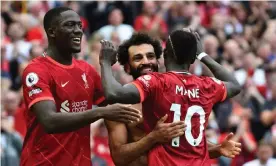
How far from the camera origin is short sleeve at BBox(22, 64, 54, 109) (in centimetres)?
789

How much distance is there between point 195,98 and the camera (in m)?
8.02

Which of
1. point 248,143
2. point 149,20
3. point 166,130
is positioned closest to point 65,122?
point 166,130

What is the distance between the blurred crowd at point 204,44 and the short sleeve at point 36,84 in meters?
4.32

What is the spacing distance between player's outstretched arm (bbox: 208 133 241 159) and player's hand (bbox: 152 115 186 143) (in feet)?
2.64

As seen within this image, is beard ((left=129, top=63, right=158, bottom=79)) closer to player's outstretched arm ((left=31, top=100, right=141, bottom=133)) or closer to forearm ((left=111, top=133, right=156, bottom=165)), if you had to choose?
forearm ((left=111, top=133, right=156, bottom=165))

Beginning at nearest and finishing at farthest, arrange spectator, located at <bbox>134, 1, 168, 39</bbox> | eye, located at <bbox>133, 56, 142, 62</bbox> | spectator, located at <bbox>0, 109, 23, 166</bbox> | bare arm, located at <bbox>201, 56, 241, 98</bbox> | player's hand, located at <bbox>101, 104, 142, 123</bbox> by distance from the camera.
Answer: player's hand, located at <bbox>101, 104, 142, 123</bbox>, bare arm, located at <bbox>201, 56, 241, 98</bbox>, eye, located at <bbox>133, 56, 142, 62</bbox>, spectator, located at <bbox>0, 109, 23, 166</bbox>, spectator, located at <bbox>134, 1, 168, 39</bbox>

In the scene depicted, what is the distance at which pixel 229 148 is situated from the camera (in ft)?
28.3

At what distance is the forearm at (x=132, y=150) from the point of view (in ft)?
26.2

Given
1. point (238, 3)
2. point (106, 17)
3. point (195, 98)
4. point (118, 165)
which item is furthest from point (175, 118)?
point (238, 3)

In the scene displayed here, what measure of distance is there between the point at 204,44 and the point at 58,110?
9.65 meters

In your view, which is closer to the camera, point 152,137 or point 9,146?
point 152,137

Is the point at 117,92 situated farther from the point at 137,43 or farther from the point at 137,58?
the point at 137,43

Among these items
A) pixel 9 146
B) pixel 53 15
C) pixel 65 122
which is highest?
pixel 53 15

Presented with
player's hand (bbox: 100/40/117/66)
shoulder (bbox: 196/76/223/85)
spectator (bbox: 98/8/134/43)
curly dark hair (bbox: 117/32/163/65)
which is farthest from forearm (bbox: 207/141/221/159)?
spectator (bbox: 98/8/134/43)
